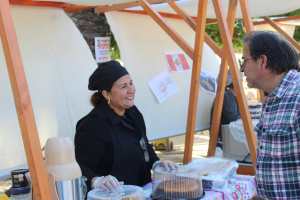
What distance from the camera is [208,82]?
5539 mm

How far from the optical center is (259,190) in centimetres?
168

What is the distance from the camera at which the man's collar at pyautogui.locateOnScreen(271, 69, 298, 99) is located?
158cm

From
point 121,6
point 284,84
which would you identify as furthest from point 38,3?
point 284,84

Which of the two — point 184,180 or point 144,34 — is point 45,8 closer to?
point 144,34

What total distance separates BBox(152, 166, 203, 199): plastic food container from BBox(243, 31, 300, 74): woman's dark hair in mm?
748

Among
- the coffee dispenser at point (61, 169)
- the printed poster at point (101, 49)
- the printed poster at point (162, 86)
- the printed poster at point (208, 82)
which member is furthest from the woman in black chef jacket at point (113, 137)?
the printed poster at point (208, 82)

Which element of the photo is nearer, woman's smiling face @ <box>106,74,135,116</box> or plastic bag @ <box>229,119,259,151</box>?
woman's smiling face @ <box>106,74,135,116</box>

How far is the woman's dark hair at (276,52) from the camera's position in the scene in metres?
Answer: 1.62

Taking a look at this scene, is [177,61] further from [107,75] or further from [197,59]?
[107,75]

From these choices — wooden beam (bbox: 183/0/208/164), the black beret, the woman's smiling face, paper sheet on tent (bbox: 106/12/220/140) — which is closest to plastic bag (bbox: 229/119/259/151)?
wooden beam (bbox: 183/0/208/164)

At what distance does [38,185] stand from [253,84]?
119cm

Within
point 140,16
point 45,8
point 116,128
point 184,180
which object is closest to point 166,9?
point 140,16

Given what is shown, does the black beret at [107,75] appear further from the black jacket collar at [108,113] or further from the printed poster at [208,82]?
the printed poster at [208,82]

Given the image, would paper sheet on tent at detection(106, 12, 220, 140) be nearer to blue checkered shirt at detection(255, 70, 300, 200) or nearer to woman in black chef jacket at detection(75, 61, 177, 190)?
woman in black chef jacket at detection(75, 61, 177, 190)
